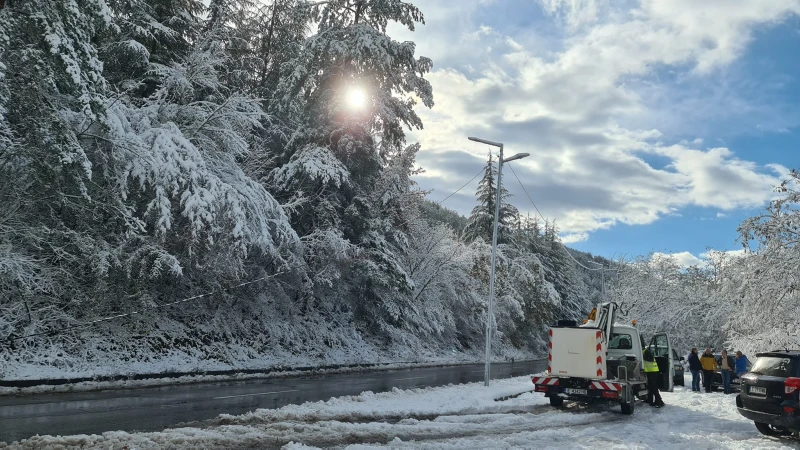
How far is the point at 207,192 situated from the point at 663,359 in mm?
15900

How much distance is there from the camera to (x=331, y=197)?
2653 centimetres

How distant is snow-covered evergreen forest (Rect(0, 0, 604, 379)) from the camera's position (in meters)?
12.2

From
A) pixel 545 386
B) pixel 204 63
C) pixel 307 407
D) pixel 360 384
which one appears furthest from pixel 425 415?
pixel 204 63

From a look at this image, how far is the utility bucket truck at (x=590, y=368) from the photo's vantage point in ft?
43.8

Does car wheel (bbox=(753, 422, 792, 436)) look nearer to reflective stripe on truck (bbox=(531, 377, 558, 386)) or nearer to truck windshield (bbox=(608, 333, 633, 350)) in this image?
reflective stripe on truck (bbox=(531, 377, 558, 386))

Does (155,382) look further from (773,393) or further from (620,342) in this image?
(773,393)

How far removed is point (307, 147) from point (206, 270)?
769cm

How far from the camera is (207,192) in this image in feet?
54.5

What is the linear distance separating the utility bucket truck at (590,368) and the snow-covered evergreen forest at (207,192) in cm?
1052

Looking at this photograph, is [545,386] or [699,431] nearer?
[699,431]

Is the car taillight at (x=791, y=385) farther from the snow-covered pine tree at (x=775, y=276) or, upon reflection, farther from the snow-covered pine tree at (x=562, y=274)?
the snow-covered pine tree at (x=562, y=274)

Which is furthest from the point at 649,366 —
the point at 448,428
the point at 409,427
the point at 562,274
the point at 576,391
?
the point at 562,274

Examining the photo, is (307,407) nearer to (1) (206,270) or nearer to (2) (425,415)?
(2) (425,415)

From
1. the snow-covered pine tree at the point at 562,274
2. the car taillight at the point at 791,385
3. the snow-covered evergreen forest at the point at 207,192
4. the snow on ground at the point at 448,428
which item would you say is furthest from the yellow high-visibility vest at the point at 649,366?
the snow-covered pine tree at the point at 562,274
